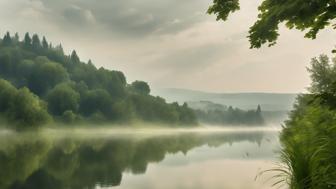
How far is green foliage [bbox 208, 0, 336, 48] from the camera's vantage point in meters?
10.2

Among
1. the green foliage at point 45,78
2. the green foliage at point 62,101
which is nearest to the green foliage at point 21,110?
the green foliage at point 62,101

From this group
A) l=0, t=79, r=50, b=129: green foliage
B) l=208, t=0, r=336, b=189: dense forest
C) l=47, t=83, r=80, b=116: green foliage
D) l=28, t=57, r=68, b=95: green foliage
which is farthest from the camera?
l=28, t=57, r=68, b=95: green foliage

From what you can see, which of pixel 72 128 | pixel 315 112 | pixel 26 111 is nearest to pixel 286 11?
pixel 315 112

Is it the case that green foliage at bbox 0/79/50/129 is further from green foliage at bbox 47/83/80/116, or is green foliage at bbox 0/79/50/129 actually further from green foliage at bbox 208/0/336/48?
green foliage at bbox 208/0/336/48

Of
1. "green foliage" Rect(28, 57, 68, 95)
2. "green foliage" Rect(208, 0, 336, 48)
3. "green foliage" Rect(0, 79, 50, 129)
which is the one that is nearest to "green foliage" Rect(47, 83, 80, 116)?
"green foliage" Rect(28, 57, 68, 95)

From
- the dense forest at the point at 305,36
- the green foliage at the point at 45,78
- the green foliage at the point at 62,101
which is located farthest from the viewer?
the green foliage at the point at 45,78

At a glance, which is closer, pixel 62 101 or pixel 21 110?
pixel 21 110

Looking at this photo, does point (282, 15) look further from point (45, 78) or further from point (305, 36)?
point (45, 78)

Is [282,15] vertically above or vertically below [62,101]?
below

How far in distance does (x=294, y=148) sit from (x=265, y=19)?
333 centimetres

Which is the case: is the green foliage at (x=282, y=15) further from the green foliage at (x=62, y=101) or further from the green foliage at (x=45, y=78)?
the green foliage at (x=45, y=78)

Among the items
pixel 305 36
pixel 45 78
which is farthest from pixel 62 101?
pixel 305 36

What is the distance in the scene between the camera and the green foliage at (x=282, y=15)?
10.2m

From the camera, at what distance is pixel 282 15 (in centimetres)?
1045
